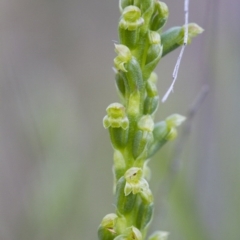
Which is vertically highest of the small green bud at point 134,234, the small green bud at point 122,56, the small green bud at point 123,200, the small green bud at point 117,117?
the small green bud at point 122,56

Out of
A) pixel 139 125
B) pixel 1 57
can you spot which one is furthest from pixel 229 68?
pixel 1 57

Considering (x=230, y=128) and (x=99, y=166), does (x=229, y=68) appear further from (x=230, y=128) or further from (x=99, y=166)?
(x=99, y=166)

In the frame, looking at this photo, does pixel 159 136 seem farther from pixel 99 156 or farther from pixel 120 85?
pixel 99 156

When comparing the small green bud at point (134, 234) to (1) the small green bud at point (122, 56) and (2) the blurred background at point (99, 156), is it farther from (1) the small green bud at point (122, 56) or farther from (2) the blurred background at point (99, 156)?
(2) the blurred background at point (99, 156)

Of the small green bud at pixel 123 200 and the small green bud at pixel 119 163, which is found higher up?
the small green bud at pixel 119 163

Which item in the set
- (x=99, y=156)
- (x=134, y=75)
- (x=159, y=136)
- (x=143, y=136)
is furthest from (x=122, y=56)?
(x=99, y=156)

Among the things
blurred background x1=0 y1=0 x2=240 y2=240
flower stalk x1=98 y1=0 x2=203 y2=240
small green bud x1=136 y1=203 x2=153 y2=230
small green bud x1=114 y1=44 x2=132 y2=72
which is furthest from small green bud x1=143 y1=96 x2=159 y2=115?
blurred background x1=0 y1=0 x2=240 y2=240

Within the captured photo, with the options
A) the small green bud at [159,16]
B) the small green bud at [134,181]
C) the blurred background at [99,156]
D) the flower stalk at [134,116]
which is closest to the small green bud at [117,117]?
the flower stalk at [134,116]
